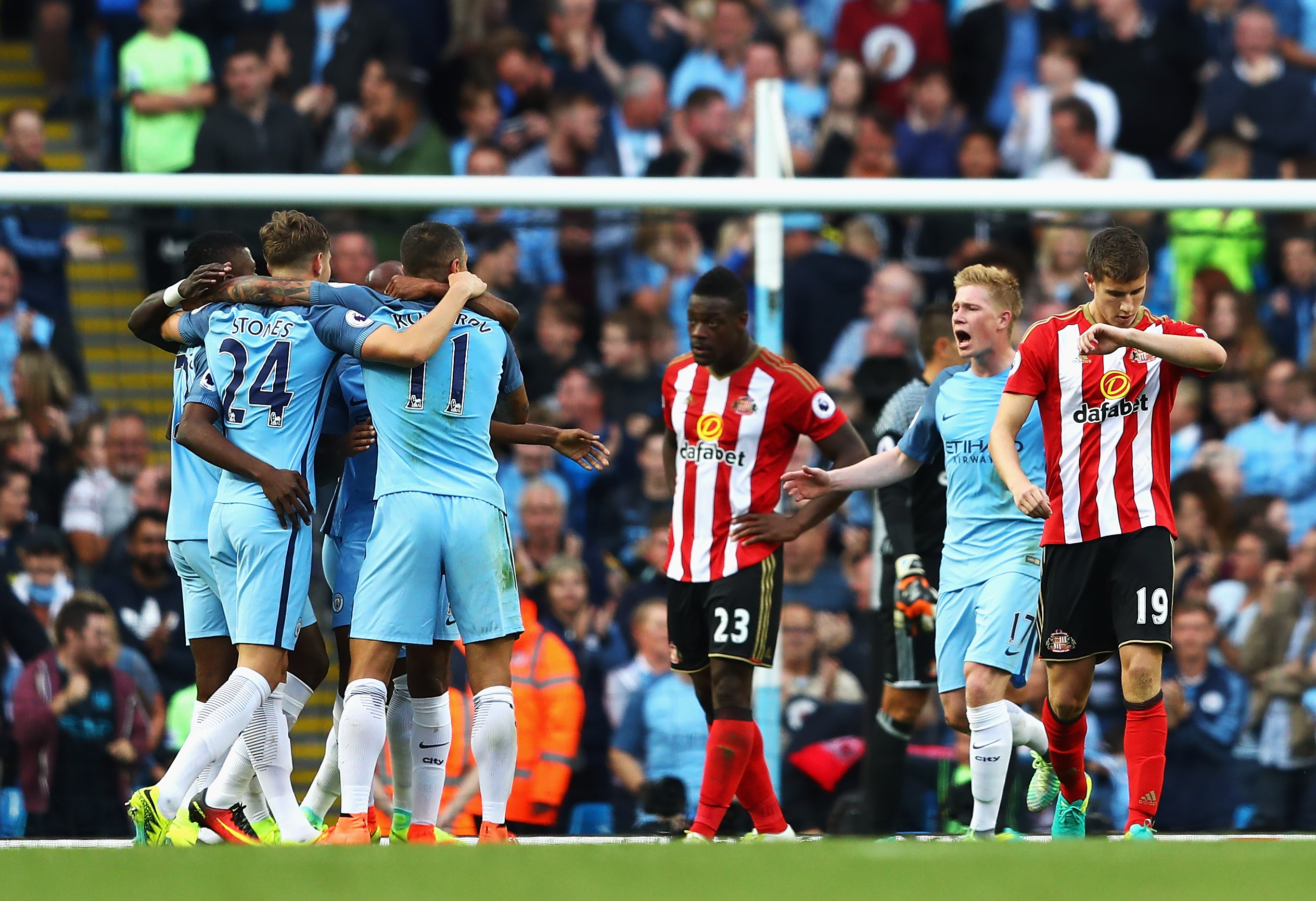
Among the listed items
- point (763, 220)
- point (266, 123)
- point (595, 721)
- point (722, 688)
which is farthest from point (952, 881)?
point (266, 123)

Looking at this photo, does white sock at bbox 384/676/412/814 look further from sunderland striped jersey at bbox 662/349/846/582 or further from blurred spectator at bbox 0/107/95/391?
blurred spectator at bbox 0/107/95/391

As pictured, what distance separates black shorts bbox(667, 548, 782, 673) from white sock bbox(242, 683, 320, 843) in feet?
4.98

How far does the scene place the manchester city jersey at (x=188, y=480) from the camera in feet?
20.5

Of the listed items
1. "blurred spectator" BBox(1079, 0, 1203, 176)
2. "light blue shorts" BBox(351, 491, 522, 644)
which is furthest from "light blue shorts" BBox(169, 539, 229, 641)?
"blurred spectator" BBox(1079, 0, 1203, 176)

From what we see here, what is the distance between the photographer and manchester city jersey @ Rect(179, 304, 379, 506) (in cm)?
601

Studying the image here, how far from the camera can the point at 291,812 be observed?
6020 mm

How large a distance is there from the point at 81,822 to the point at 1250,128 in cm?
835

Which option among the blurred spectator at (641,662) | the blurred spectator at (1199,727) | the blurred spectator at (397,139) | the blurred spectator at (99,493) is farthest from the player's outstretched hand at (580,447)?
the blurred spectator at (397,139)

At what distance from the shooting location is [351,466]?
6.43m

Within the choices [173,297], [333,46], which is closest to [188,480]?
[173,297]

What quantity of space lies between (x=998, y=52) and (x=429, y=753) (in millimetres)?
7694

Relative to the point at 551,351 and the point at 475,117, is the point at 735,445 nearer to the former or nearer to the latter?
the point at 551,351

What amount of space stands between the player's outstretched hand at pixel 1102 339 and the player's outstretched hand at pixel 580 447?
5.86 feet

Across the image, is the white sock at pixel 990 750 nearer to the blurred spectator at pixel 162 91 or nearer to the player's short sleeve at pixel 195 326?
the player's short sleeve at pixel 195 326
